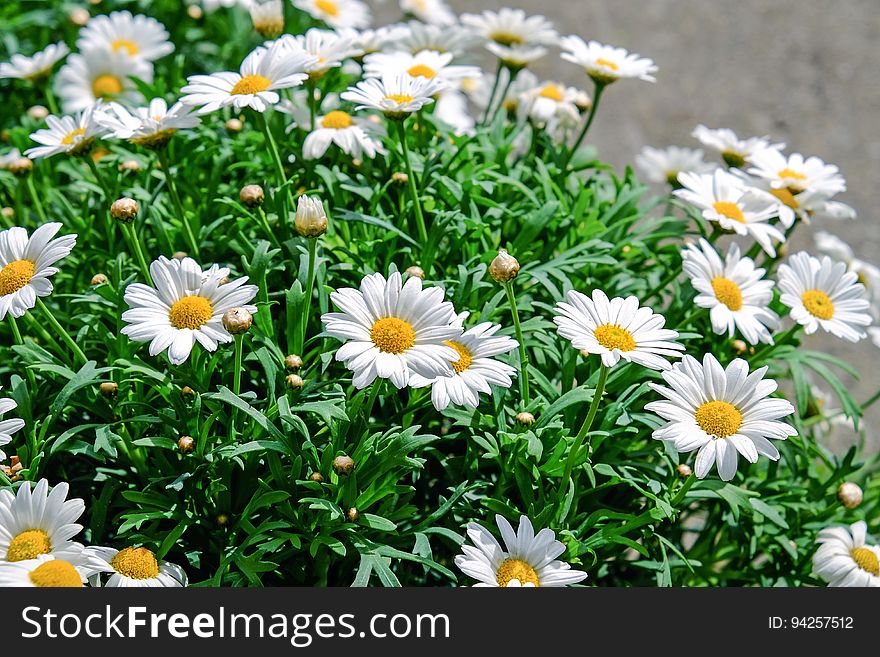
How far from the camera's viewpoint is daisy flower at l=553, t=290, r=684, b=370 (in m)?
1.41

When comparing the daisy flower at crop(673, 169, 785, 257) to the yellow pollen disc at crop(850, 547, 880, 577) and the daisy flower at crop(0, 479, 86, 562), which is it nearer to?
the yellow pollen disc at crop(850, 547, 880, 577)

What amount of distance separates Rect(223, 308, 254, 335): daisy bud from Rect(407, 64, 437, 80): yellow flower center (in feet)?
2.54

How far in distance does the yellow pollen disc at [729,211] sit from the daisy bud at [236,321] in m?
0.97

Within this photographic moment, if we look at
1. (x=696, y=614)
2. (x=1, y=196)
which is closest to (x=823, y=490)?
(x=696, y=614)

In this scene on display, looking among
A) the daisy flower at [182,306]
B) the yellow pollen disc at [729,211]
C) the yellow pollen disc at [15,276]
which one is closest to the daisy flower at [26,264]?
the yellow pollen disc at [15,276]

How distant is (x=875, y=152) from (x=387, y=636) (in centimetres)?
347

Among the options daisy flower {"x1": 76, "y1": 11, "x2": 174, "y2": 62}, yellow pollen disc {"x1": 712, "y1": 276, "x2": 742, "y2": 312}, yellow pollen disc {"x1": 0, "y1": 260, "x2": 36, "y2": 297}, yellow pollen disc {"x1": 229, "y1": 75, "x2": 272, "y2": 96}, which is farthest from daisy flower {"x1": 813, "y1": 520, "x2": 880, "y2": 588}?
daisy flower {"x1": 76, "y1": 11, "x2": 174, "y2": 62}

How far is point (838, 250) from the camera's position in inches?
88.4

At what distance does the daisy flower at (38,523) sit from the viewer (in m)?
1.37

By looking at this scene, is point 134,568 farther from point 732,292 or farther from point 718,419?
point 732,292

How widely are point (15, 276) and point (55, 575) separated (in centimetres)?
47

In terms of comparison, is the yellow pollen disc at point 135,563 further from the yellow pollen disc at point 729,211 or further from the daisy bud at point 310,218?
the yellow pollen disc at point 729,211

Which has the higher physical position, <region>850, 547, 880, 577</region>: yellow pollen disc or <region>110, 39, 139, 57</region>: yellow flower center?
<region>110, 39, 139, 57</region>: yellow flower center

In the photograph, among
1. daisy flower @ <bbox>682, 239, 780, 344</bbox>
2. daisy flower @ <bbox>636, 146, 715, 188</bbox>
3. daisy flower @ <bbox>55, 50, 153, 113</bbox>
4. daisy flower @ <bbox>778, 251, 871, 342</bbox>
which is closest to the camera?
daisy flower @ <bbox>682, 239, 780, 344</bbox>
